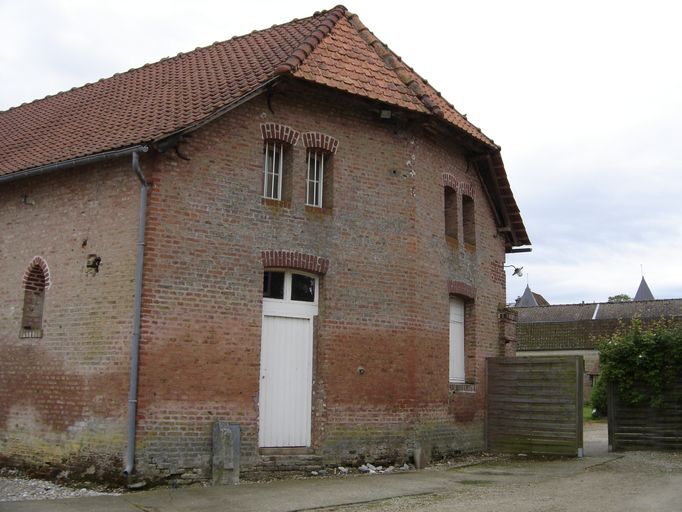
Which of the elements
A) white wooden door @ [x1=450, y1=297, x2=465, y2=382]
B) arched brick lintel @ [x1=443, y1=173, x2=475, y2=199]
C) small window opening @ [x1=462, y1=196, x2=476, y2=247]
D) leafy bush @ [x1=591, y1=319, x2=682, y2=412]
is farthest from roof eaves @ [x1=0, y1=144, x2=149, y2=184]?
leafy bush @ [x1=591, y1=319, x2=682, y2=412]

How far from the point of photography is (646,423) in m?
15.7

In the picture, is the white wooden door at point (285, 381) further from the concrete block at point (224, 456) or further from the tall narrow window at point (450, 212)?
the tall narrow window at point (450, 212)

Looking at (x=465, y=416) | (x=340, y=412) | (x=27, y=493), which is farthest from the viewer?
(x=465, y=416)

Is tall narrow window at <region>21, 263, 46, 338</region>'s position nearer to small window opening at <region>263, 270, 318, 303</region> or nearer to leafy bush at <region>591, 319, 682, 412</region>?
small window opening at <region>263, 270, 318, 303</region>

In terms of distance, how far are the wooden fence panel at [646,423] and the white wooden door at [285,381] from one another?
7325 millimetres

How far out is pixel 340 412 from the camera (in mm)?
12578

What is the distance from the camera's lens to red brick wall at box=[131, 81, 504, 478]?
11.2m

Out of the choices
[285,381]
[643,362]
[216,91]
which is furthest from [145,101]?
[643,362]

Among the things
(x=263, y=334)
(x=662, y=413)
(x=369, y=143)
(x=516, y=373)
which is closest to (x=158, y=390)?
(x=263, y=334)

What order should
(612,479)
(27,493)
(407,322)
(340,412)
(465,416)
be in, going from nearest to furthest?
(27,493) → (612,479) → (340,412) → (407,322) → (465,416)

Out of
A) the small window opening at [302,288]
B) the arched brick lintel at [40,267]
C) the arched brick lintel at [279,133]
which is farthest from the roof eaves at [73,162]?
the small window opening at [302,288]

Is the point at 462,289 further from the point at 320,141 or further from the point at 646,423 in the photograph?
the point at 646,423

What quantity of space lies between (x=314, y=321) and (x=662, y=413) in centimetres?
796

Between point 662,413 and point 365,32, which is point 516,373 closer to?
point 662,413
